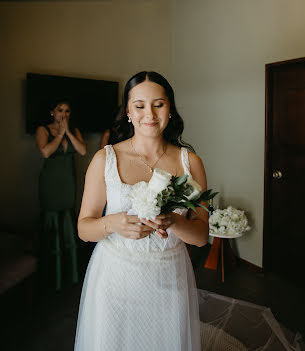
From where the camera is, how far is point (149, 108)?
1250 millimetres

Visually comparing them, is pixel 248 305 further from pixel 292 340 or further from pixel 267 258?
pixel 267 258

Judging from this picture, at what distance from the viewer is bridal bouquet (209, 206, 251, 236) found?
3330mm

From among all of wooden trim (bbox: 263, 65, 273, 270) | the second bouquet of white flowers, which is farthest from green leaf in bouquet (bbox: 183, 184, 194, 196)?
wooden trim (bbox: 263, 65, 273, 270)

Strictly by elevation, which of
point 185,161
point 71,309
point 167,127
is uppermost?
point 167,127

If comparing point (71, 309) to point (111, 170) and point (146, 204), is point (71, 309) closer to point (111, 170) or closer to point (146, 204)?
point (111, 170)

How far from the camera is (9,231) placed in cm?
301

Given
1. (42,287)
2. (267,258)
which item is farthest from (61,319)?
(267,258)

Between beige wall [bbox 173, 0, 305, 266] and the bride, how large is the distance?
2.37m

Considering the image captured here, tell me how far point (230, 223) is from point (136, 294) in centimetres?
228

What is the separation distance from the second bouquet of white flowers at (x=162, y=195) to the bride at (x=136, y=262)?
14 centimetres

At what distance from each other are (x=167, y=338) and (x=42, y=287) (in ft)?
7.08

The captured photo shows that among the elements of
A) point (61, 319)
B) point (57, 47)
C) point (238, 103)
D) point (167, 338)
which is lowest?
point (61, 319)

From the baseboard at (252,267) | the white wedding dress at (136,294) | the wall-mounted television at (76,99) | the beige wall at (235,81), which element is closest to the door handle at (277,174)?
the beige wall at (235,81)

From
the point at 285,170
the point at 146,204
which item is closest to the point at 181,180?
the point at 146,204
